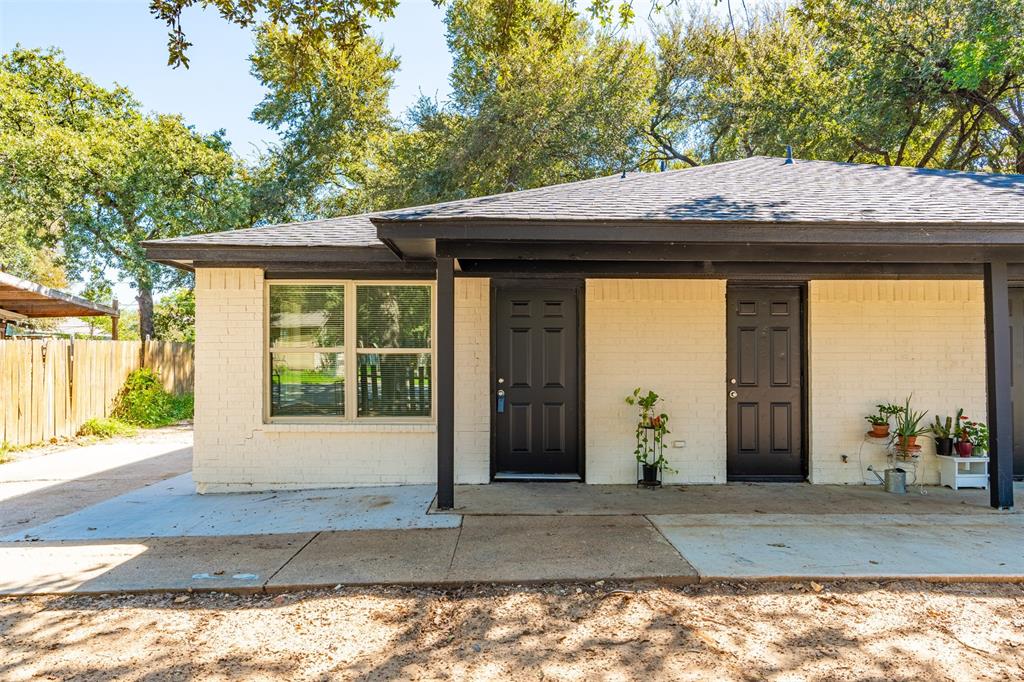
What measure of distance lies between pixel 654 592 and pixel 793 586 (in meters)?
0.88

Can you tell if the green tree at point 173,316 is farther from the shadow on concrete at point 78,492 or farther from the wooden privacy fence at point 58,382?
the shadow on concrete at point 78,492

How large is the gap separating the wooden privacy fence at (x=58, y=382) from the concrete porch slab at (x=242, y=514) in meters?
4.41

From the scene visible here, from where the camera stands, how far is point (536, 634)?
3162 millimetres

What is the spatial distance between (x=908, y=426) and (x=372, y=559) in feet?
17.4

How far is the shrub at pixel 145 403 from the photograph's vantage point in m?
11.9

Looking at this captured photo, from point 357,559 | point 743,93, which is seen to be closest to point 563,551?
point 357,559

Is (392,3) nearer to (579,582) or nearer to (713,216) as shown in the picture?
(713,216)

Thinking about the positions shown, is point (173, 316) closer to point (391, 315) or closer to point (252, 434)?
point (252, 434)

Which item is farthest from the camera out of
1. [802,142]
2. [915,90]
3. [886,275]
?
[802,142]

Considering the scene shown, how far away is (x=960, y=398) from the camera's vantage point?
6379 mm

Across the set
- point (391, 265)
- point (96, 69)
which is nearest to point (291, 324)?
point (391, 265)

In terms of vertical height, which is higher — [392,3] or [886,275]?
[392,3]

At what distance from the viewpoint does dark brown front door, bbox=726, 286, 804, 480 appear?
6.52m

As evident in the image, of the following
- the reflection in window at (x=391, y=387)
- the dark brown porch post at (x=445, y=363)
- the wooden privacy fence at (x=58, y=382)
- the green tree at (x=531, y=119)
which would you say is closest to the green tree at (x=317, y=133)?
the green tree at (x=531, y=119)
